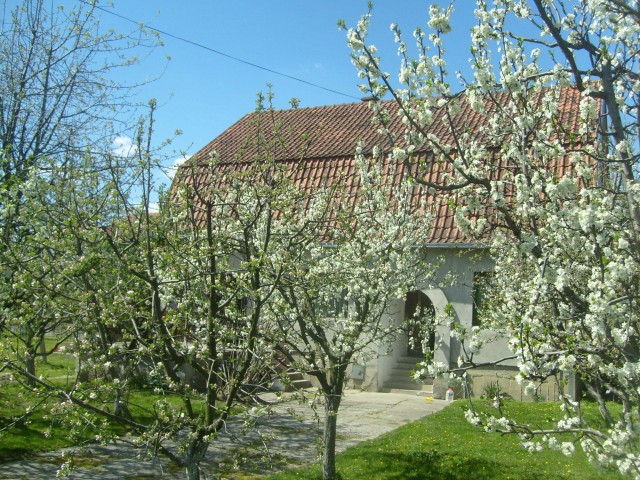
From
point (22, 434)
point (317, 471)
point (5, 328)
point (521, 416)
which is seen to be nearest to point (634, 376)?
point (317, 471)

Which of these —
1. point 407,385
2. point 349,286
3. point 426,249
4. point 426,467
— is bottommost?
point 426,467

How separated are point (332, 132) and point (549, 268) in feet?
48.1

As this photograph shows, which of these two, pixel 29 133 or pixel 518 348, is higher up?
pixel 29 133

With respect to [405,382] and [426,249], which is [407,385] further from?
[426,249]

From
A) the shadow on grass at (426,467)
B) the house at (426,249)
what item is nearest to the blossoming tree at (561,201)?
the shadow on grass at (426,467)

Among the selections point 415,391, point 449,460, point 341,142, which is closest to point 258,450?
point 449,460

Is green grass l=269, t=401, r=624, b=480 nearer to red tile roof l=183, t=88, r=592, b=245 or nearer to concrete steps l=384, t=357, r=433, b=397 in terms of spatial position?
red tile roof l=183, t=88, r=592, b=245

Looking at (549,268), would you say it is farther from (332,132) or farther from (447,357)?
(332,132)

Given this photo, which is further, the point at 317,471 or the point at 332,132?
the point at 332,132

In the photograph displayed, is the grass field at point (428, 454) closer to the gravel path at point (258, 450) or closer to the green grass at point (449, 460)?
the green grass at point (449, 460)

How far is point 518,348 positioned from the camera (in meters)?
4.43

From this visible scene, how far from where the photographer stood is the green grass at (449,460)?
795 cm

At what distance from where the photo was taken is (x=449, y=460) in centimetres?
856

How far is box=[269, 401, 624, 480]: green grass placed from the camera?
313 inches
